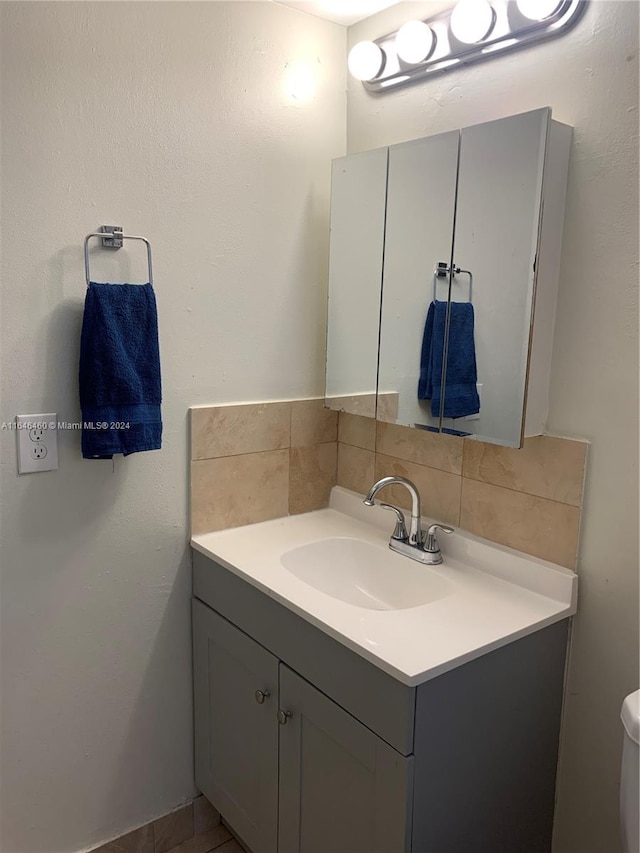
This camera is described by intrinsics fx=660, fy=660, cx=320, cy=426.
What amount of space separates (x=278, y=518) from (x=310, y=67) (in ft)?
4.04

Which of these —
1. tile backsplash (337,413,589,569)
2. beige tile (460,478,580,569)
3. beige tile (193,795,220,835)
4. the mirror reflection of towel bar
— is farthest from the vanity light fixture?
beige tile (193,795,220,835)

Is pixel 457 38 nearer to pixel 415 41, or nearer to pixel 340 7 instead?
pixel 415 41

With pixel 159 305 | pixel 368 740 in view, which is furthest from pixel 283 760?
pixel 159 305

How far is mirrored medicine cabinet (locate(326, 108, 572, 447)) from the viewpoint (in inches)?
52.8

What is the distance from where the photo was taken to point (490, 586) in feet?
4.91

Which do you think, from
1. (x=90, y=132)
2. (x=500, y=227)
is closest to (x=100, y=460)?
(x=90, y=132)

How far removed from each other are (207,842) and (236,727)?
435 millimetres

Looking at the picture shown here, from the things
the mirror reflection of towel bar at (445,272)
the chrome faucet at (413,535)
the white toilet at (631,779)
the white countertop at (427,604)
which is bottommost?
the white toilet at (631,779)

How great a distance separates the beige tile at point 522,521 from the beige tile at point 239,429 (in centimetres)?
53

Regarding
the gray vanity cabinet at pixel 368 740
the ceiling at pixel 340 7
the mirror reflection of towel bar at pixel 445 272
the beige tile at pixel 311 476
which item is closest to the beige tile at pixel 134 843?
the gray vanity cabinet at pixel 368 740

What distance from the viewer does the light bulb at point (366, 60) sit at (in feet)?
5.48

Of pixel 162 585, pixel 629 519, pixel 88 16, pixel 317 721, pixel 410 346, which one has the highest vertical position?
pixel 88 16

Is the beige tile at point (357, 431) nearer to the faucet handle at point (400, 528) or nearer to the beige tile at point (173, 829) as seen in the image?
the faucet handle at point (400, 528)

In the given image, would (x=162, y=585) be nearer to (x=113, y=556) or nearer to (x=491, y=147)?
(x=113, y=556)
